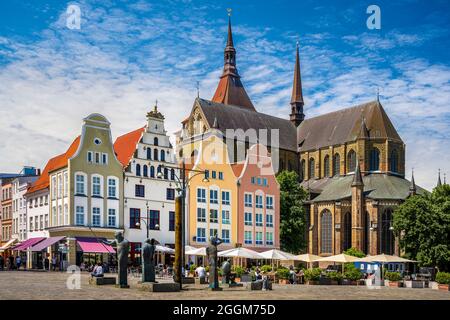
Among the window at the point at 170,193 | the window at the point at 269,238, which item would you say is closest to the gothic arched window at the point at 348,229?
the window at the point at 269,238

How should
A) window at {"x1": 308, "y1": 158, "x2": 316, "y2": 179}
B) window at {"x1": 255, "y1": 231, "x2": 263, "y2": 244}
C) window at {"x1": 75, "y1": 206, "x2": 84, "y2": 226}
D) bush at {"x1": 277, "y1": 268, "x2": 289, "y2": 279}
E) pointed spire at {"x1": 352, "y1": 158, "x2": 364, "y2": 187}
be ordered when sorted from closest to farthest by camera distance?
bush at {"x1": 277, "y1": 268, "x2": 289, "y2": 279} < window at {"x1": 75, "y1": 206, "x2": 84, "y2": 226} < window at {"x1": 255, "y1": 231, "x2": 263, "y2": 244} < pointed spire at {"x1": 352, "y1": 158, "x2": 364, "y2": 187} < window at {"x1": 308, "y1": 158, "x2": 316, "y2": 179}

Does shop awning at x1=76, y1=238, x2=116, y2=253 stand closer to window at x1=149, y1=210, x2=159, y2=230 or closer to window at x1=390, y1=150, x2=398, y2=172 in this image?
window at x1=149, y1=210, x2=159, y2=230

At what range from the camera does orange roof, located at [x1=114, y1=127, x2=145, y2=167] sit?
60906mm

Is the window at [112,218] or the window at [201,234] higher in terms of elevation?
the window at [112,218]

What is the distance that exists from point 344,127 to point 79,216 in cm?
5704

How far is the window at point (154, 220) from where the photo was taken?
61.0m

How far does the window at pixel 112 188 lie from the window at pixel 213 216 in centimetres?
1173

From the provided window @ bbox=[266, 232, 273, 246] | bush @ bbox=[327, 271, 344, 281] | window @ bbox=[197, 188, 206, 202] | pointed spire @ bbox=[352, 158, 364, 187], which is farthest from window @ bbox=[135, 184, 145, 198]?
pointed spire @ bbox=[352, 158, 364, 187]

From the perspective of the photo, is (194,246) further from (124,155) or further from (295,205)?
(295,205)

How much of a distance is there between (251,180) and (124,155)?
1538 cm

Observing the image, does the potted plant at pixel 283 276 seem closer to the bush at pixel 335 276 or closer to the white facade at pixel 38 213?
the bush at pixel 335 276

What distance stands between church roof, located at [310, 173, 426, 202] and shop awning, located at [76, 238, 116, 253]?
42.3m

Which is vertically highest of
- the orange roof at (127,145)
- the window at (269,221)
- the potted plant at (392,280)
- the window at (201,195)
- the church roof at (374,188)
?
the orange roof at (127,145)
